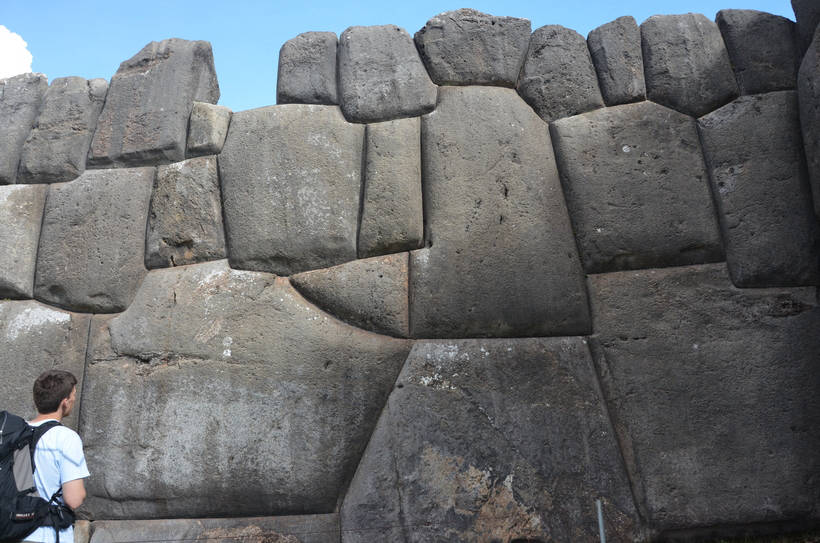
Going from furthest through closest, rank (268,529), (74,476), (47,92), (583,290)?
(47,92) → (583,290) → (268,529) → (74,476)

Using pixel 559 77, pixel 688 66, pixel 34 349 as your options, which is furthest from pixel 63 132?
pixel 688 66

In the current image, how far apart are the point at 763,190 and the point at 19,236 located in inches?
180

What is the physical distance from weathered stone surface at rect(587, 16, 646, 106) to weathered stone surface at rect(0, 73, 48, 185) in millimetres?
3774

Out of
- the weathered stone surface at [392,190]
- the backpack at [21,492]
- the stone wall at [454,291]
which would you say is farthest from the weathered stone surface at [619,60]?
the backpack at [21,492]

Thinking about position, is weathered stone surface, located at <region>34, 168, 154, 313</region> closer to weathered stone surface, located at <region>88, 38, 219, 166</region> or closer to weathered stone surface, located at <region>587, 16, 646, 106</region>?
weathered stone surface, located at <region>88, 38, 219, 166</region>

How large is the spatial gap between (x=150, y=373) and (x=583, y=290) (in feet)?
8.33

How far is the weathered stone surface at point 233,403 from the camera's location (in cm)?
339

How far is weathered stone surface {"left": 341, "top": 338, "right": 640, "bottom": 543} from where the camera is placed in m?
3.25

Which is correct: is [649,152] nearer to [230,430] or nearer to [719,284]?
[719,284]

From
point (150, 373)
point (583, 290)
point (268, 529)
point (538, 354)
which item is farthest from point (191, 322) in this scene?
point (583, 290)

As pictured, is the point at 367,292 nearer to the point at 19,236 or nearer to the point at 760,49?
the point at 19,236

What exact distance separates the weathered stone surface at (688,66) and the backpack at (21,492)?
3646mm

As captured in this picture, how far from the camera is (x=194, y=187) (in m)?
3.88

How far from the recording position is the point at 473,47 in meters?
3.92
